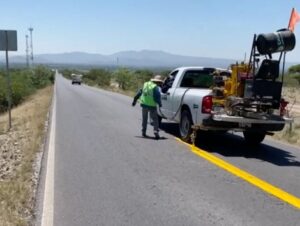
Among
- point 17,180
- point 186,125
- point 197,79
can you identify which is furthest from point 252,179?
point 197,79

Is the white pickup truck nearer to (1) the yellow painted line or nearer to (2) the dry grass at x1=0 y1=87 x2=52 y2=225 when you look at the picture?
(1) the yellow painted line

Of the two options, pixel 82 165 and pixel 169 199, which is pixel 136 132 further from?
pixel 169 199

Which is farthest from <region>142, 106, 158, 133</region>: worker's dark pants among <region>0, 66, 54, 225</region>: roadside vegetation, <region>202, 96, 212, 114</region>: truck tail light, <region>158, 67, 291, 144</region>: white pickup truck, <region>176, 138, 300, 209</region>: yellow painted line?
<region>0, 66, 54, 225</region>: roadside vegetation

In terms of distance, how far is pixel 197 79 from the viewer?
1402 cm

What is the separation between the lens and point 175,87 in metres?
14.0

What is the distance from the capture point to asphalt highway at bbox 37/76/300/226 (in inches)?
250

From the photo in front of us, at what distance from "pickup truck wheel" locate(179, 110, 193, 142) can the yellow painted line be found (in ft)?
3.34

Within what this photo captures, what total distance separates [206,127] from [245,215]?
5.44m

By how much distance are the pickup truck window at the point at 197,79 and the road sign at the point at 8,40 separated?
23.0 feet

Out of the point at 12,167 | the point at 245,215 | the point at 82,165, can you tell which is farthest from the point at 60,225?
the point at 12,167

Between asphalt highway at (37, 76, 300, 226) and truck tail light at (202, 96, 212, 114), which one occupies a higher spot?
truck tail light at (202, 96, 212, 114)

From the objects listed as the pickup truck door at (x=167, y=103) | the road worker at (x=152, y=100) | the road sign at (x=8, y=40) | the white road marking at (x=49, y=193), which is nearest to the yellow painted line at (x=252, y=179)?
the road worker at (x=152, y=100)

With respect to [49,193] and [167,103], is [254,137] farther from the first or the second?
[49,193]

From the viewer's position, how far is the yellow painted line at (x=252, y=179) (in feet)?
24.0
